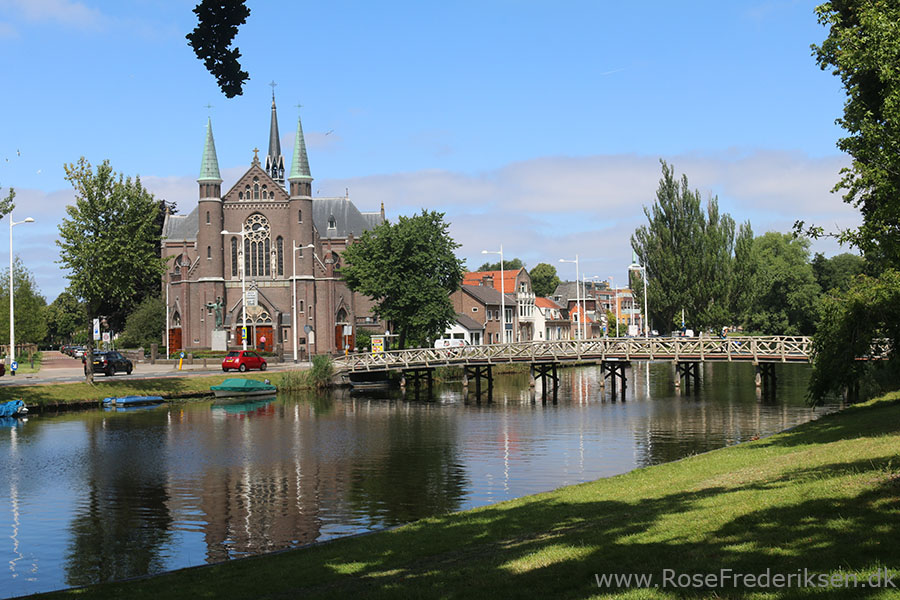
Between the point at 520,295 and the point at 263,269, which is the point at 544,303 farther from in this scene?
the point at 263,269

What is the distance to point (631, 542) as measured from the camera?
39.5 ft

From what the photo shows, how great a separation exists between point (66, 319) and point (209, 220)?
71.2 meters

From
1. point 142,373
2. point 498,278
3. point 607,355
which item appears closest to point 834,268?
point 607,355

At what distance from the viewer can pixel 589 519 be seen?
621 inches

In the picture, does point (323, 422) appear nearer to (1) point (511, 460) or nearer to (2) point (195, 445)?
(2) point (195, 445)

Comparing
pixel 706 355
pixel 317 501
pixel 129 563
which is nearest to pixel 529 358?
pixel 706 355

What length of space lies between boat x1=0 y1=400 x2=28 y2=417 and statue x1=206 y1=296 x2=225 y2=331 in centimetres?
4616

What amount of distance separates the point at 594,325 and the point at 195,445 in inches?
5265

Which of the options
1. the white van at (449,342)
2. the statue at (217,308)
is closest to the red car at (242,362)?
the statue at (217,308)

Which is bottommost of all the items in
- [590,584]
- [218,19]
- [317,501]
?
[317,501]

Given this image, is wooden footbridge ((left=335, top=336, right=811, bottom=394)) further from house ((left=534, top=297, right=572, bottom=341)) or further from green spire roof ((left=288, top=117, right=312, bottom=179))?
house ((left=534, top=297, right=572, bottom=341))

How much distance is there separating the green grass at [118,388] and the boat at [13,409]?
7.25 ft

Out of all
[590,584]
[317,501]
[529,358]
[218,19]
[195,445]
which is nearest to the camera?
[590,584]

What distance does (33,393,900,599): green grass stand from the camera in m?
9.91
